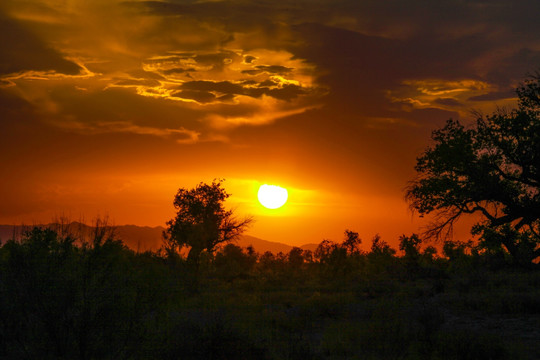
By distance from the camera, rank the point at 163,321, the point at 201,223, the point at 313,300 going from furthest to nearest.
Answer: the point at 201,223
the point at 313,300
the point at 163,321

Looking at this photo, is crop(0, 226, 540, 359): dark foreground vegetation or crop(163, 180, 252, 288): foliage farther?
crop(163, 180, 252, 288): foliage

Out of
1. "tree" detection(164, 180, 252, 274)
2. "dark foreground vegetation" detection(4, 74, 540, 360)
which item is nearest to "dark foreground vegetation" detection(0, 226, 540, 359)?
"dark foreground vegetation" detection(4, 74, 540, 360)

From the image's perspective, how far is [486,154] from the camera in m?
23.2

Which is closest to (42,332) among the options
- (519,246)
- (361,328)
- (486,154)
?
(361,328)

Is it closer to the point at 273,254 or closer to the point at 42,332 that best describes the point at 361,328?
the point at 42,332

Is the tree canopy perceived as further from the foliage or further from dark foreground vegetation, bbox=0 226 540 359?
dark foreground vegetation, bbox=0 226 540 359

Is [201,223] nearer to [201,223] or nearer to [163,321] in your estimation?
[201,223]

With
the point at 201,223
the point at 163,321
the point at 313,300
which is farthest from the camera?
the point at 201,223

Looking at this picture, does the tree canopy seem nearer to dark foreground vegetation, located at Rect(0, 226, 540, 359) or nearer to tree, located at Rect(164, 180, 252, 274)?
tree, located at Rect(164, 180, 252, 274)

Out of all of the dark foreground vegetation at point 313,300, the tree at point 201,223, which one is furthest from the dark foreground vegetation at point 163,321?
the tree at point 201,223

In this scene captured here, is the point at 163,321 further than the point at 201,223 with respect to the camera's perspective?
No

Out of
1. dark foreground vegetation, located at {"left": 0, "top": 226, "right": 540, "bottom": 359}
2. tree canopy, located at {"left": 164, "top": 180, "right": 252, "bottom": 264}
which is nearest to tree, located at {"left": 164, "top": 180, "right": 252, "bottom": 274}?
tree canopy, located at {"left": 164, "top": 180, "right": 252, "bottom": 264}

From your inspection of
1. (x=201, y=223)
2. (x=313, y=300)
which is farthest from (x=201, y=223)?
(x=313, y=300)

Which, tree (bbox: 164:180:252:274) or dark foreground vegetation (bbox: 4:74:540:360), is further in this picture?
tree (bbox: 164:180:252:274)
